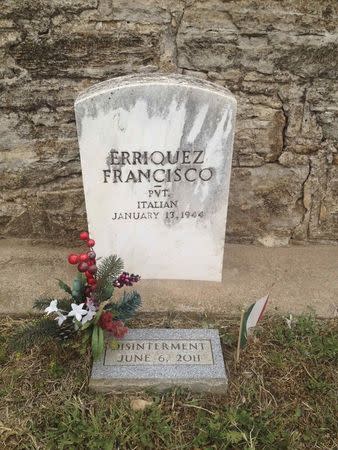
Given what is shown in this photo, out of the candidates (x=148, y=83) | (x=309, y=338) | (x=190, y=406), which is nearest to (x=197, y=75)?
(x=148, y=83)

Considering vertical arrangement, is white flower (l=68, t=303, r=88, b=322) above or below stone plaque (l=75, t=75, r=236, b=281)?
below

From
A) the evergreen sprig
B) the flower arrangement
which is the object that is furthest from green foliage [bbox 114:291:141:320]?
the evergreen sprig

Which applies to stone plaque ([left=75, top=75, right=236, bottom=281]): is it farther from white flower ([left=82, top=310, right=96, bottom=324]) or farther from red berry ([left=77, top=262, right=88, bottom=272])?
white flower ([left=82, top=310, right=96, bottom=324])

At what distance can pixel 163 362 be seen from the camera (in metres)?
2.21

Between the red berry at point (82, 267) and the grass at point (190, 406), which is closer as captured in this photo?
the grass at point (190, 406)

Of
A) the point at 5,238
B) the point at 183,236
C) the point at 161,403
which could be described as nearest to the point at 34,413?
the point at 161,403

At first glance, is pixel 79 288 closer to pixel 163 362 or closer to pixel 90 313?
pixel 90 313

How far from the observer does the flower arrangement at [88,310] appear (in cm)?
213

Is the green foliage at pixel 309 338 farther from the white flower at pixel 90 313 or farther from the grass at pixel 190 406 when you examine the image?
the white flower at pixel 90 313

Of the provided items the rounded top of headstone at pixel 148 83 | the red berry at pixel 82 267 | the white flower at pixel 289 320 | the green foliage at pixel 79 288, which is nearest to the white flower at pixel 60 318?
the green foliage at pixel 79 288

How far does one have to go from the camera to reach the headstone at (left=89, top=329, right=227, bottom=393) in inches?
83.5

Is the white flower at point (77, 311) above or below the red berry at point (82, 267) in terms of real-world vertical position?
below

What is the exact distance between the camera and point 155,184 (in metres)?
2.48

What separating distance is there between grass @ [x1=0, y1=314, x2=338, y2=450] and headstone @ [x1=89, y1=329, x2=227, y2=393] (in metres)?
0.06
